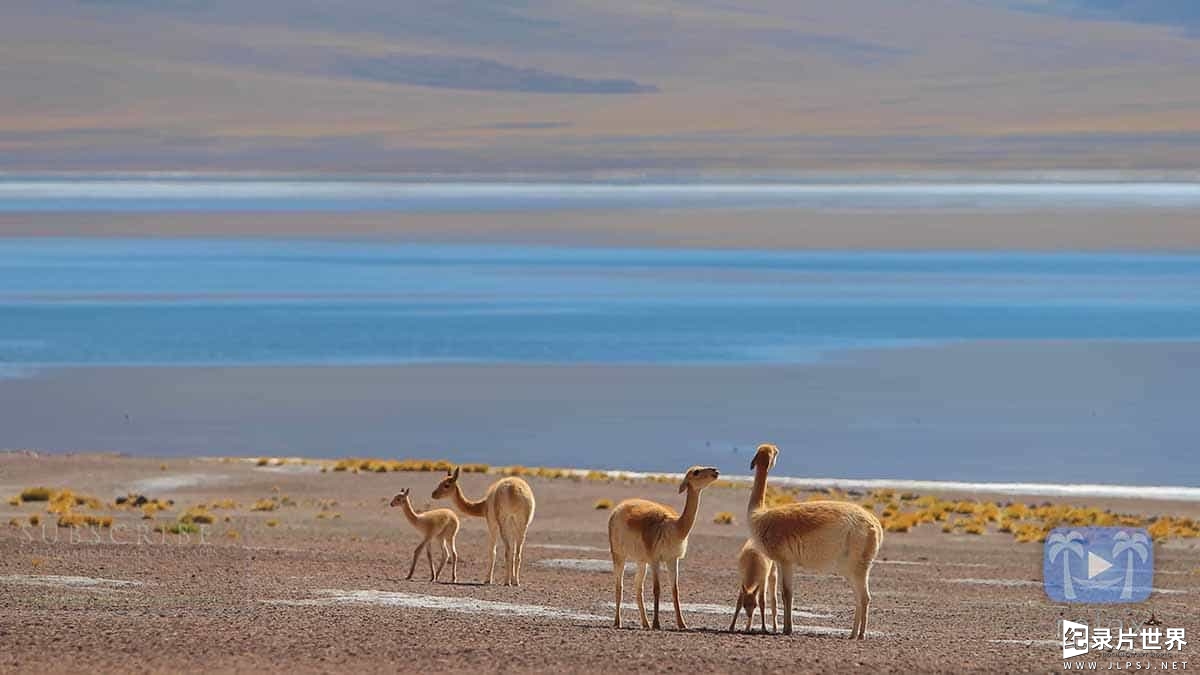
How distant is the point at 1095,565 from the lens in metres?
19.2

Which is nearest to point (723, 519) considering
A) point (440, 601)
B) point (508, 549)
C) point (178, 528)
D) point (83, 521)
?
point (178, 528)

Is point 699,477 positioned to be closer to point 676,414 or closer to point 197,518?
point 197,518

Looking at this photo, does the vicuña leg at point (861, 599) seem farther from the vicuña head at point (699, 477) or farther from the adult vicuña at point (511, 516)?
the adult vicuña at point (511, 516)

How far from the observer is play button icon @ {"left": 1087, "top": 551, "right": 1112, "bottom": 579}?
60.7 feet

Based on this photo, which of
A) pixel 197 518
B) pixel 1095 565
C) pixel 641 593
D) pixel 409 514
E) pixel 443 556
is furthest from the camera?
pixel 197 518

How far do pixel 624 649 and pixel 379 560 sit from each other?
7.38 meters

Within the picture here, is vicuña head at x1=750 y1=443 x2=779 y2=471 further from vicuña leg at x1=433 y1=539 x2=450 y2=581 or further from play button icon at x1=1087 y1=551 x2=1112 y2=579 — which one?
play button icon at x1=1087 y1=551 x2=1112 y2=579

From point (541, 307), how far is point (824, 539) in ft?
244

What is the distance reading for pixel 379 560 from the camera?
59.7ft

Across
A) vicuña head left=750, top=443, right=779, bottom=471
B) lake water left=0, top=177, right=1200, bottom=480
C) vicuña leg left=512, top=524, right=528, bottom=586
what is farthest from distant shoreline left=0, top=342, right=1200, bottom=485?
vicuña head left=750, top=443, right=779, bottom=471

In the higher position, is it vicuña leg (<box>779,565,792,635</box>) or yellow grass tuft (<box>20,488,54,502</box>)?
yellow grass tuft (<box>20,488,54,502</box>)

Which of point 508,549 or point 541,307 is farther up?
point 541,307

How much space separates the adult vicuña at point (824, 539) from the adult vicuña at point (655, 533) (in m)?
0.49

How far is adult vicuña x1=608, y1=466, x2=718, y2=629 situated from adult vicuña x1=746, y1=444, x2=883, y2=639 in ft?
1.59
